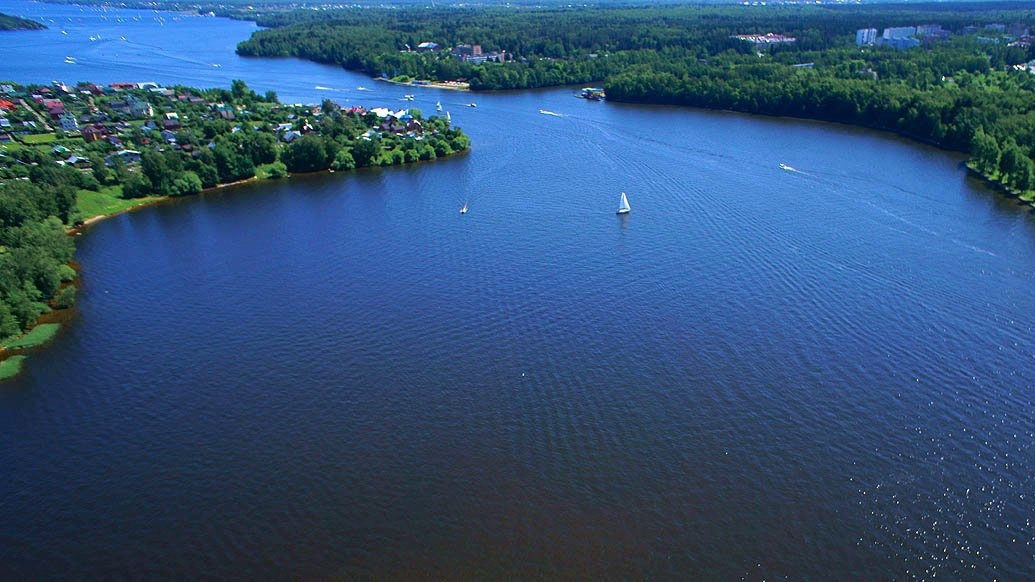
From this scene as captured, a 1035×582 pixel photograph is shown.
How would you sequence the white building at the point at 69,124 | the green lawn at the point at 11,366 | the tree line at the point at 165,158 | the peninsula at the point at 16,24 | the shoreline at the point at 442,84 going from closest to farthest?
the green lawn at the point at 11,366
the tree line at the point at 165,158
the white building at the point at 69,124
the shoreline at the point at 442,84
the peninsula at the point at 16,24

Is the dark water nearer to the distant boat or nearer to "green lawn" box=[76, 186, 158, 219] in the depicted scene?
the distant boat

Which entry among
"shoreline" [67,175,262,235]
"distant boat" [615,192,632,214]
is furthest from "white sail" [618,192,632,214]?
"shoreline" [67,175,262,235]

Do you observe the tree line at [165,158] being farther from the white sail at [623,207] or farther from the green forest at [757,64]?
the green forest at [757,64]

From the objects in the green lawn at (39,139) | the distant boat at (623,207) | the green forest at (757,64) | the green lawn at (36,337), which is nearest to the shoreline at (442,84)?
the green forest at (757,64)

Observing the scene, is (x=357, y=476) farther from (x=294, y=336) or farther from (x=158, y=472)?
(x=294, y=336)

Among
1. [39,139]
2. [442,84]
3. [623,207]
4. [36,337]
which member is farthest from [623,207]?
[442,84]
